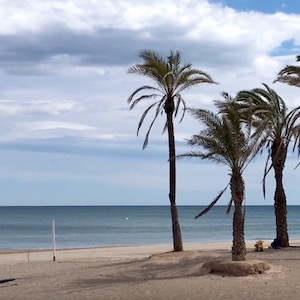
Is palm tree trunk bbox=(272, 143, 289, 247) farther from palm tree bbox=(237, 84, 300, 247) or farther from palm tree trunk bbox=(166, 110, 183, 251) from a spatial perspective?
palm tree trunk bbox=(166, 110, 183, 251)

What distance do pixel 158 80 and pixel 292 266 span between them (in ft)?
27.2

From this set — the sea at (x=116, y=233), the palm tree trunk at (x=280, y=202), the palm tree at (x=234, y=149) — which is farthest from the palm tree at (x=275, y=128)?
the sea at (x=116, y=233)

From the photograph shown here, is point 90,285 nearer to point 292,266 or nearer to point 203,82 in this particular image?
point 292,266

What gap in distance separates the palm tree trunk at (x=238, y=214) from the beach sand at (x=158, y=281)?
97cm

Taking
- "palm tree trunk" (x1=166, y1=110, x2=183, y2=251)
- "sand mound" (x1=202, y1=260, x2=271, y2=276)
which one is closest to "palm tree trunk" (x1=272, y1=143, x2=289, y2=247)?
"palm tree trunk" (x1=166, y1=110, x2=183, y2=251)

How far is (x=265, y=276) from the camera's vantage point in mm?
17844

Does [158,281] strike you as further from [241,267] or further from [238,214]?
[238,214]

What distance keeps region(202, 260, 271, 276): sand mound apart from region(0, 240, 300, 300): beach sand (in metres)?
0.17

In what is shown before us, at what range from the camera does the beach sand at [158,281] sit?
16.2m

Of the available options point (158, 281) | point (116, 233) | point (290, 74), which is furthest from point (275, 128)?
point (116, 233)

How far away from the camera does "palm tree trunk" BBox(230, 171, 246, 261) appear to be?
19141 mm

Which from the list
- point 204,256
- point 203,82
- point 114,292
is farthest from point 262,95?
point 114,292

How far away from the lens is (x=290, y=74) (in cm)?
2278

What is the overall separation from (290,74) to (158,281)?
841 centimetres
